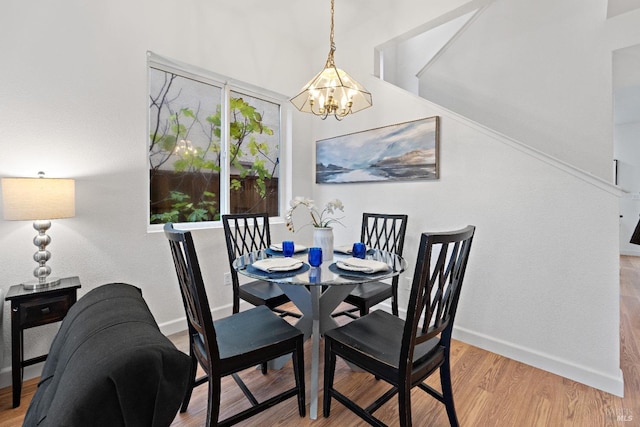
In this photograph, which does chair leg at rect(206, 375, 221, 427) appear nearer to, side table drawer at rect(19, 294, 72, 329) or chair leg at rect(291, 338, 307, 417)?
chair leg at rect(291, 338, 307, 417)

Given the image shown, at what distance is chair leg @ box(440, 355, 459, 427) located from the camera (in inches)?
56.9

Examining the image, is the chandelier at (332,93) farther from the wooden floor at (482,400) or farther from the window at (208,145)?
the wooden floor at (482,400)

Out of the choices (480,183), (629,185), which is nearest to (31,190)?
(480,183)

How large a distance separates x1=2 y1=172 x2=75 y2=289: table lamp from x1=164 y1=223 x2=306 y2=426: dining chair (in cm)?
87

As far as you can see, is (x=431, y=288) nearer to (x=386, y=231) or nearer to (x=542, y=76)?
(x=386, y=231)

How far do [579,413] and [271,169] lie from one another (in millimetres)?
3146

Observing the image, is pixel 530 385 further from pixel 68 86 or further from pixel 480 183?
pixel 68 86

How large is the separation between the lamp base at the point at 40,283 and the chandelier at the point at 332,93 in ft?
6.30

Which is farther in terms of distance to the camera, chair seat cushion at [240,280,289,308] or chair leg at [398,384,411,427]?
chair seat cushion at [240,280,289,308]

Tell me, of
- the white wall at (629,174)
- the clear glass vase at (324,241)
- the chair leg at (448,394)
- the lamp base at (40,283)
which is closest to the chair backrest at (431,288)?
the chair leg at (448,394)

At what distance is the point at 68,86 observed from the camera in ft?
6.56

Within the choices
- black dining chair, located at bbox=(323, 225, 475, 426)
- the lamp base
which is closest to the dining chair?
black dining chair, located at bbox=(323, 225, 475, 426)

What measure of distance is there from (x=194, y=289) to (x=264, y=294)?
900 millimetres

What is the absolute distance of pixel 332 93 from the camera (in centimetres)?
196
